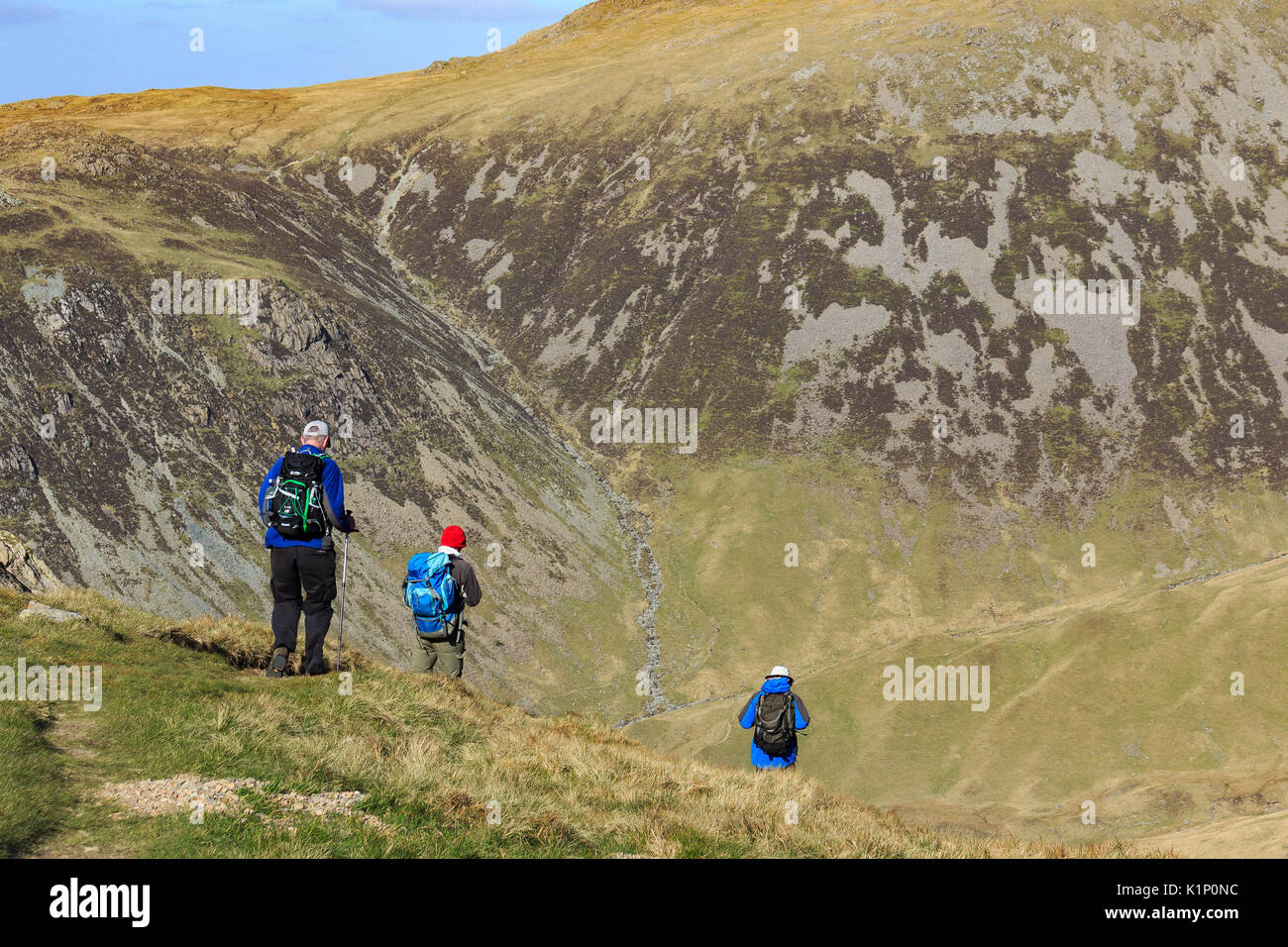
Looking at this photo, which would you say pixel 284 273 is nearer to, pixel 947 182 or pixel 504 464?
pixel 504 464

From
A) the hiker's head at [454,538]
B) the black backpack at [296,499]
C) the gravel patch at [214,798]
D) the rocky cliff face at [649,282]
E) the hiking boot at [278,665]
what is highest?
the rocky cliff face at [649,282]

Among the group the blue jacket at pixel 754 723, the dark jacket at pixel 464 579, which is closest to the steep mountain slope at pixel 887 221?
the blue jacket at pixel 754 723

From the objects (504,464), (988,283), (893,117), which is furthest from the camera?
(893,117)

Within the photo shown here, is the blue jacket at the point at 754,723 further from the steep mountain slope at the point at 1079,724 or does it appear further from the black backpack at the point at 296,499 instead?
the steep mountain slope at the point at 1079,724

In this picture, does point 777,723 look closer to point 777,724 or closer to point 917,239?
point 777,724

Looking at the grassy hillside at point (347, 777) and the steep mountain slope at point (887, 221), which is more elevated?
the steep mountain slope at point (887, 221)

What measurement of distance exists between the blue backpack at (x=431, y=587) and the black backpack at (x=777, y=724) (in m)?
5.65

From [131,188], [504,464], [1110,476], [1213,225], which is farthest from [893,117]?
[131,188]

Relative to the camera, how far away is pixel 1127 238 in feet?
466

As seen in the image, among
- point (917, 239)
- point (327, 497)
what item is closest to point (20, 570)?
point (327, 497)

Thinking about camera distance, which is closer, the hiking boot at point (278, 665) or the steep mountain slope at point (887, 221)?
the hiking boot at point (278, 665)

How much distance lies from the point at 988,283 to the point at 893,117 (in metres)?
37.8

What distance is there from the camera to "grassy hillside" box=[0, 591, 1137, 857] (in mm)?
9367

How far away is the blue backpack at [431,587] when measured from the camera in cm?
1670
